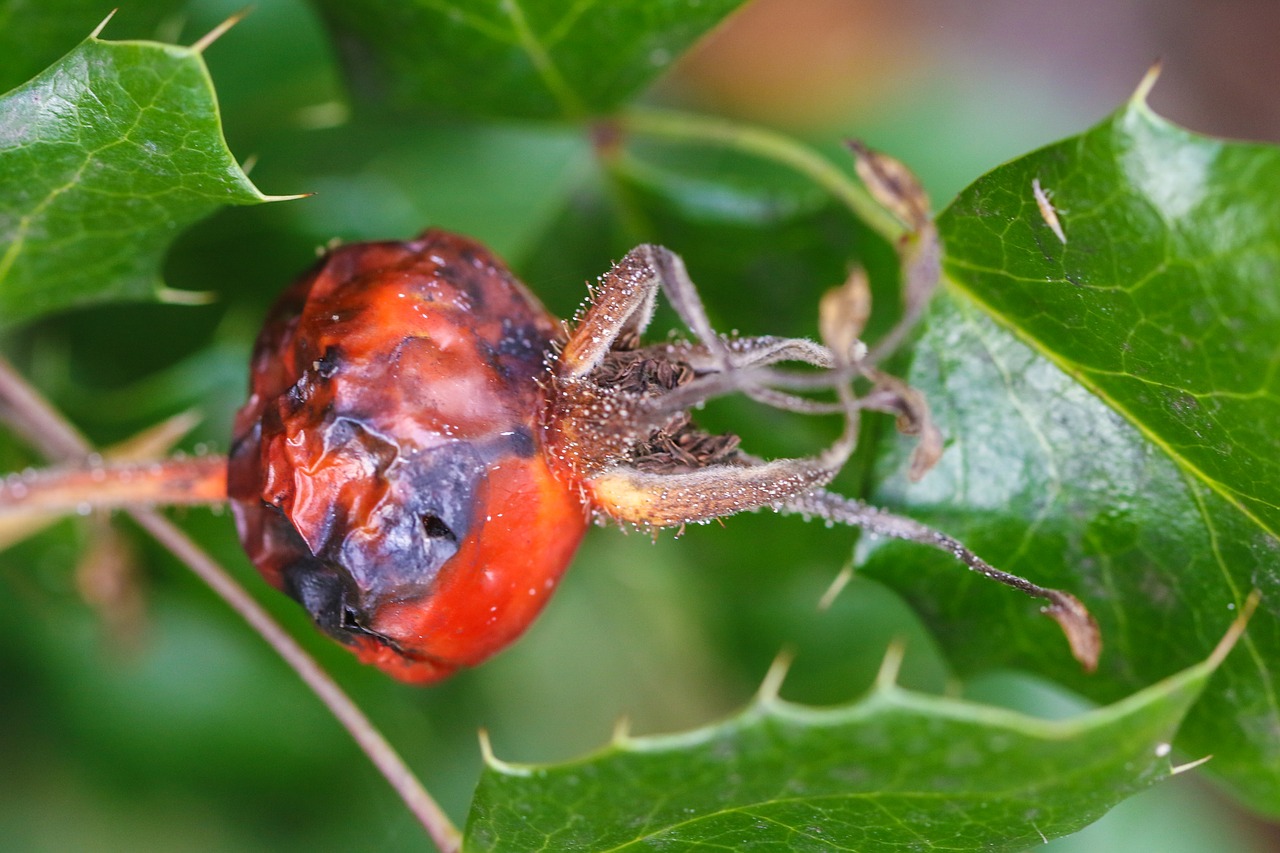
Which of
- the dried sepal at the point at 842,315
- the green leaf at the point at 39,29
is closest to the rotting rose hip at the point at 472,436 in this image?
the dried sepal at the point at 842,315

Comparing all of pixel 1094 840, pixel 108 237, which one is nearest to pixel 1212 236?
pixel 108 237

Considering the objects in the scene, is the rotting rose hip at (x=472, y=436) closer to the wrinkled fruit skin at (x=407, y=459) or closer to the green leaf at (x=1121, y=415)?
the wrinkled fruit skin at (x=407, y=459)

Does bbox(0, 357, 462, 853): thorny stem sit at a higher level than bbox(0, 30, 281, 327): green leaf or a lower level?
lower

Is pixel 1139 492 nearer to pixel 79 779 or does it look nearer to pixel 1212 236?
pixel 1212 236

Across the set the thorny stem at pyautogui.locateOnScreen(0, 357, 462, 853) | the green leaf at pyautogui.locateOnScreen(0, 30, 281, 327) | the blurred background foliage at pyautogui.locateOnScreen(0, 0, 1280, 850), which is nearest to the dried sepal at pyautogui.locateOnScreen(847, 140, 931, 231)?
the blurred background foliage at pyautogui.locateOnScreen(0, 0, 1280, 850)

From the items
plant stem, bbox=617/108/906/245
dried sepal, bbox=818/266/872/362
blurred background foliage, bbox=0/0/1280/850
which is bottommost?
blurred background foliage, bbox=0/0/1280/850

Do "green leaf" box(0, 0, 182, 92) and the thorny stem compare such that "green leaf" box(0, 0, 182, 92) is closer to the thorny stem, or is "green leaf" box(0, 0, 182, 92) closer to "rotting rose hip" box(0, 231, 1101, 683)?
the thorny stem
